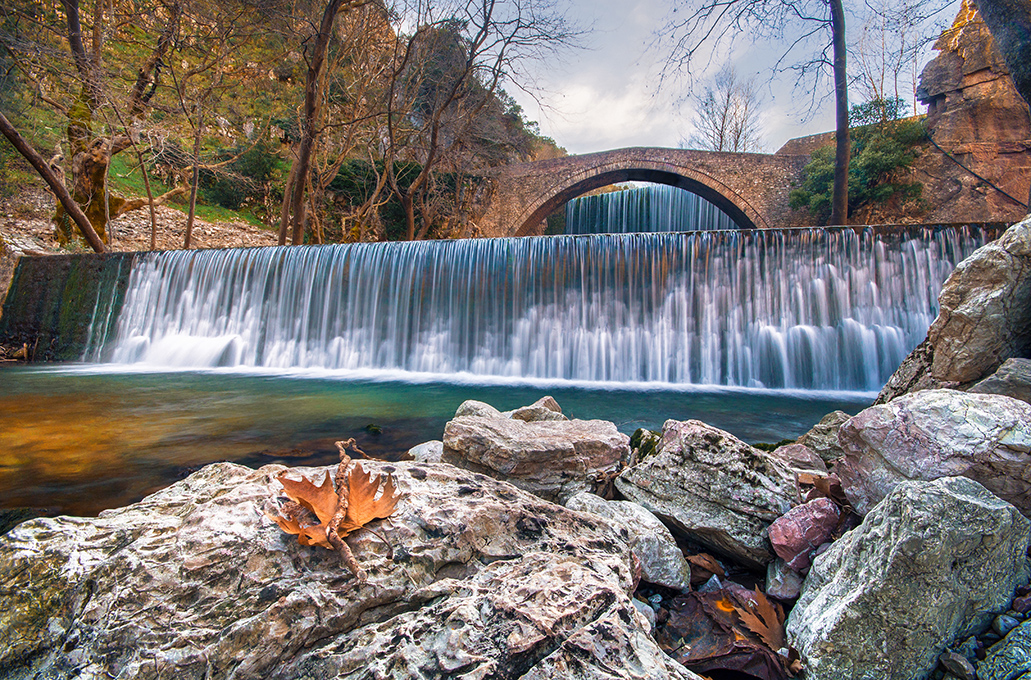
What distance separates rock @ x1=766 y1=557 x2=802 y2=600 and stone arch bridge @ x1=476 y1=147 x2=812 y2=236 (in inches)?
754

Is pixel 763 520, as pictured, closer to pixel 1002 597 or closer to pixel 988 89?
pixel 1002 597

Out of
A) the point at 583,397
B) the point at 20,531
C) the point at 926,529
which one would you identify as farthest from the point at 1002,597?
the point at 583,397

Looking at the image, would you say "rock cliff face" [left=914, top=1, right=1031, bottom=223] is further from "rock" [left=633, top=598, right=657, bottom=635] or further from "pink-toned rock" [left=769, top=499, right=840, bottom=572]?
"rock" [left=633, top=598, right=657, bottom=635]

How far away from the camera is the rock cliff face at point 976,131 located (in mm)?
14695

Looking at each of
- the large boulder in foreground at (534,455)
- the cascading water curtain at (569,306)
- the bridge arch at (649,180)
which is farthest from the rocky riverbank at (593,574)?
the bridge arch at (649,180)

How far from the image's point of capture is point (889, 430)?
5.56 feet

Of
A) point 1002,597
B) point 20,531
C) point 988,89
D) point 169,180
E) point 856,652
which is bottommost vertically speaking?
point 856,652

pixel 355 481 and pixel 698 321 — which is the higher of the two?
pixel 698 321

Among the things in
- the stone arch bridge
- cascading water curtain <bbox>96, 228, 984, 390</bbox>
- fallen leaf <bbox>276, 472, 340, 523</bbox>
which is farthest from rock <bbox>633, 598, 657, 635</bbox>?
the stone arch bridge

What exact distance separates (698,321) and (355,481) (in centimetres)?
724

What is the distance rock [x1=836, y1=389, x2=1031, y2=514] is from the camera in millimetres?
1473

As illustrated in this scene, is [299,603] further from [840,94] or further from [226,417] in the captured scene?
[840,94]

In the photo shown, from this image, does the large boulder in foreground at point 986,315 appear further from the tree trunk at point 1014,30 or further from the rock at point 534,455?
the tree trunk at point 1014,30

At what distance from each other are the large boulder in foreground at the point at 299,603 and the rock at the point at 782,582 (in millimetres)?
816
